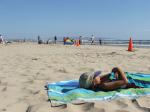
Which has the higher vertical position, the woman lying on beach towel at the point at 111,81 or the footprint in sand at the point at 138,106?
the woman lying on beach towel at the point at 111,81

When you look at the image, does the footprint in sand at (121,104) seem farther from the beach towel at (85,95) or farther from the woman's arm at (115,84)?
the woman's arm at (115,84)

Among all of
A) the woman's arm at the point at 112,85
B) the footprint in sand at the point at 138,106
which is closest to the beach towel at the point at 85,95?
the woman's arm at the point at 112,85

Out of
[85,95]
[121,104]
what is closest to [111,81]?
[85,95]

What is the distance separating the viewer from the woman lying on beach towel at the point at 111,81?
6.41 m

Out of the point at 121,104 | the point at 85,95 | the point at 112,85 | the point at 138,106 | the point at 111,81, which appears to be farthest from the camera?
the point at 111,81

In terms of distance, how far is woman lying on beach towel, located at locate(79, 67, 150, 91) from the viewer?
21.0 feet

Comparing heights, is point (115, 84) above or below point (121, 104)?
above

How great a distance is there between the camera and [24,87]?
6793 mm

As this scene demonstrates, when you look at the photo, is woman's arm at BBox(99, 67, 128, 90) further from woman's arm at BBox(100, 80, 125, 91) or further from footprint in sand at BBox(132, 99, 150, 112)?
footprint in sand at BBox(132, 99, 150, 112)

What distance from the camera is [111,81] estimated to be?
657 cm

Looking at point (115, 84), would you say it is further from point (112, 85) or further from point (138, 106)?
point (138, 106)

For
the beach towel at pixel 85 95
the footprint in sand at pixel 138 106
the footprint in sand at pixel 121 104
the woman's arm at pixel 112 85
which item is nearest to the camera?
the footprint in sand at pixel 138 106

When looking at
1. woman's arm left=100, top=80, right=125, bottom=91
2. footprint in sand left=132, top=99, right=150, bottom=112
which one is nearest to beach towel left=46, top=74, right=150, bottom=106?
woman's arm left=100, top=80, right=125, bottom=91

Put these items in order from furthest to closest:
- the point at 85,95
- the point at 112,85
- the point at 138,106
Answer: the point at 112,85 → the point at 85,95 → the point at 138,106
